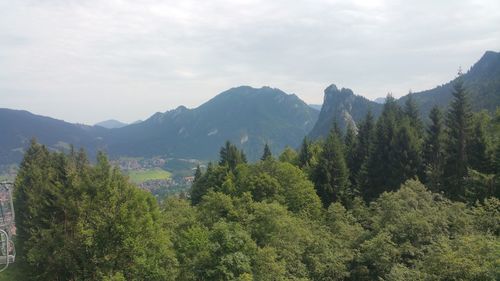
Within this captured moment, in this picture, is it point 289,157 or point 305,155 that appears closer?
point 305,155

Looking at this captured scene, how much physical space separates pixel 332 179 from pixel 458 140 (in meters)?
13.8

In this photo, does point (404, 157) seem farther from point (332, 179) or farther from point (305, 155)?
point (305, 155)

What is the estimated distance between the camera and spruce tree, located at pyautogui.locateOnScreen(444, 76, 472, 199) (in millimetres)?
40312

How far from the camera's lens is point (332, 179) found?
4794 centimetres

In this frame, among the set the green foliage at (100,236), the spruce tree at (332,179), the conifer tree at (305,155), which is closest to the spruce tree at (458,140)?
the spruce tree at (332,179)

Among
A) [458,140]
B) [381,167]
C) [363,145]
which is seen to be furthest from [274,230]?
[363,145]

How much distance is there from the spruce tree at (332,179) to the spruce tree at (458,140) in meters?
10.8

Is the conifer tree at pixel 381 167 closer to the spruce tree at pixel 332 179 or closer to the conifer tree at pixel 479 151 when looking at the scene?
the spruce tree at pixel 332 179

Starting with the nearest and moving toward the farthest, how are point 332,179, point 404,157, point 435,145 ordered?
point 404,157, point 435,145, point 332,179

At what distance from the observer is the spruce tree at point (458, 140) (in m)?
40.3

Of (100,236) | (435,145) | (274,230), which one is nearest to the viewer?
(100,236)

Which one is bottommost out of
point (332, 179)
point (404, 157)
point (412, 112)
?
point (332, 179)

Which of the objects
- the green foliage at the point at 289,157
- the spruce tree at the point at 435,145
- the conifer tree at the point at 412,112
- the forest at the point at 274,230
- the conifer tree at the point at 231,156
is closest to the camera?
the forest at the point at 274,230

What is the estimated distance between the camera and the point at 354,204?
44.4 metres
